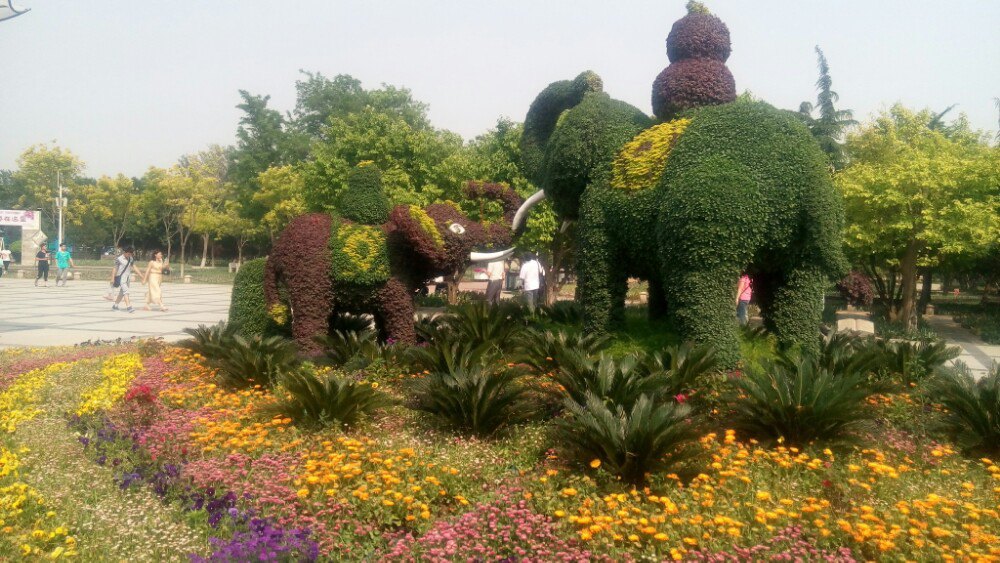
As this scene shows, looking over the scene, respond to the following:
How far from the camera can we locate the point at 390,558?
11.8 feet

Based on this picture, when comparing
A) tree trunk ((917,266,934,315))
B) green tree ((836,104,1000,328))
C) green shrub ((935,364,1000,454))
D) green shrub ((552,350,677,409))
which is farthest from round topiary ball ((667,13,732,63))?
tree trunk ((917,266,934,315))

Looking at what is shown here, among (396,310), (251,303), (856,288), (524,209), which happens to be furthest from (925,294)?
(251,303)

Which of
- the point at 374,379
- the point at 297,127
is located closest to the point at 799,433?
the point at 374,379

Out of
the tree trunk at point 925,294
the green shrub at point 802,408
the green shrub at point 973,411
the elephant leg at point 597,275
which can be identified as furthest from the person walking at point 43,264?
the tree trunk at point 925,294

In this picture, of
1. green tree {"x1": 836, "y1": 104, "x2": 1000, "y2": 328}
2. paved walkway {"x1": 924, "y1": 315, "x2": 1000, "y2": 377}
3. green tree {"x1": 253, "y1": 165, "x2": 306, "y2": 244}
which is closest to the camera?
paved walkway {"x1": 924, "y1": 315, "x2": 1000, "y2": 377}

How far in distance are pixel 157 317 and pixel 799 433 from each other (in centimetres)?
1533

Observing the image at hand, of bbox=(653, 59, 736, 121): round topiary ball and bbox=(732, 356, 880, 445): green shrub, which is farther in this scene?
bbox=(653, 59, 736, 121): round topiary ball

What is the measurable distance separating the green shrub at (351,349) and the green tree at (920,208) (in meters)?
12.2

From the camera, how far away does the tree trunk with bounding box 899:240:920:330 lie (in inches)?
639

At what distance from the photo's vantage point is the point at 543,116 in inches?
347

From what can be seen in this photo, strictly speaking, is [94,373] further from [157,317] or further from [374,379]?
[157,317]

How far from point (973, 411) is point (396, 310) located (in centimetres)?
579

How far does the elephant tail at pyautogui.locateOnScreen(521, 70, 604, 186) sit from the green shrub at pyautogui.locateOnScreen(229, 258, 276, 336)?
3732 millimetres

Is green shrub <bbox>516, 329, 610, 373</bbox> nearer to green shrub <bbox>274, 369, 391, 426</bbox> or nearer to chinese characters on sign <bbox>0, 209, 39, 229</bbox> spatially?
green shrub <bbox>274, 369, 391, 426</bbox>
